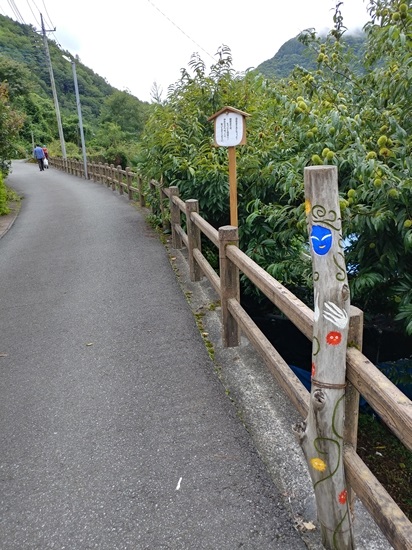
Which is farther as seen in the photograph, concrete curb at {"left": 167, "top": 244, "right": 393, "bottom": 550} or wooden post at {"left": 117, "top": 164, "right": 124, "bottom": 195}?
wooden post at {"left": 117, "top": 164, "right": 124, "bottom": 195}

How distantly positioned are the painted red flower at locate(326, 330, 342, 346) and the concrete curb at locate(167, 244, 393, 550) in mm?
950

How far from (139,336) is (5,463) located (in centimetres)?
173

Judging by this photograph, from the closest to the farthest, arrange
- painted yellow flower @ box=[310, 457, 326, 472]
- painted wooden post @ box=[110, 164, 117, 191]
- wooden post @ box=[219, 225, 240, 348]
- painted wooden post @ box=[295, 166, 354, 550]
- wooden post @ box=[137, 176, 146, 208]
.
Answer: painted wooden post @ box=[295, 166, 354, 550]
painted yellow flower @ box=[310, 457, 326, 472]
wooden post @ box=[219, 225, 240, 348]
wooden post @ box=[137, 176, 146, 208]
painted wooden post @ box=[110, 164, 117, 191]

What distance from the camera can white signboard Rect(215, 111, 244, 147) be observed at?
4.51 m

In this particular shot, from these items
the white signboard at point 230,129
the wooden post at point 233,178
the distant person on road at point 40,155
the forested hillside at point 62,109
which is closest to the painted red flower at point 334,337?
the wooden post at point 233,178

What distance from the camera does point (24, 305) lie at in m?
5.14

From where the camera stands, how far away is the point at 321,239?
5.32ft

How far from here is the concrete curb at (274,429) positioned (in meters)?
2.00

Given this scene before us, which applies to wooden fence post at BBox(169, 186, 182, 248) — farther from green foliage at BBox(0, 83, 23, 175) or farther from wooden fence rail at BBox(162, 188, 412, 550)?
green foliage at BBox(0, 83, 23, 175)

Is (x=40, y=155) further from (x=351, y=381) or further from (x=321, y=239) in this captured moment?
(x=351, y=381)

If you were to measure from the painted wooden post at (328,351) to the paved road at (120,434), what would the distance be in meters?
0.34

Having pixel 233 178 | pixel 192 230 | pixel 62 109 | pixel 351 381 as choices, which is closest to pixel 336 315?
pixel 351 381

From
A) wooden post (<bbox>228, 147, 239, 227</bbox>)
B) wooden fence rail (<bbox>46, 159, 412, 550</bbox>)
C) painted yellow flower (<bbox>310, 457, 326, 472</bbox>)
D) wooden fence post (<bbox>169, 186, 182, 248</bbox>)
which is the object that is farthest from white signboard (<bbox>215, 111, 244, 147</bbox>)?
painted yellow flower (<bbox>310, 457, 326, 472</bbox>)

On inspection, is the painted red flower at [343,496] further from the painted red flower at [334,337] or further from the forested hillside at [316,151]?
the forested hillside at [316,151]
